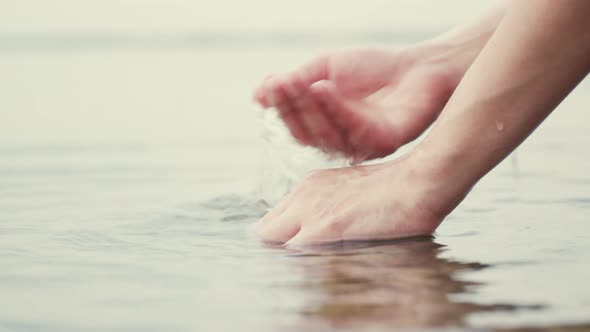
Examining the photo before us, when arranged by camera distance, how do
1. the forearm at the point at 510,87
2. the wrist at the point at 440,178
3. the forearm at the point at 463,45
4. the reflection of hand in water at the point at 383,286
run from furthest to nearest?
the forearm at the point at 463,45 → the wrist at the point at 440,178 → the forearm at the point at 510,87 → the reflection of hand in water at the point at 383,286

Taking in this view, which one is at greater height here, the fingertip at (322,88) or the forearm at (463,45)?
the forearm at (463,45)

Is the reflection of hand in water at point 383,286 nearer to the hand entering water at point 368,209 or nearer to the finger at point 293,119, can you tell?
the hand entering water at point 368,209

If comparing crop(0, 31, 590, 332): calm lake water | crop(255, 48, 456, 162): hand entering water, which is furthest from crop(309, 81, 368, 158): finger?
crop(0, 31, 590, 332): calm lake water

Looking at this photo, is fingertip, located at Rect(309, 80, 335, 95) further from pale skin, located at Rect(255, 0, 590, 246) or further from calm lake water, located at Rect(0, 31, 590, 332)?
calm lake water, located at Rect(0, 31, 590, 332)

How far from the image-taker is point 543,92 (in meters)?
1.81

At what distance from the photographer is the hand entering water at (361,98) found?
2.29 m

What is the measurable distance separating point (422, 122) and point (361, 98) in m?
0.18

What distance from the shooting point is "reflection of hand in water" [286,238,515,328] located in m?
1.40

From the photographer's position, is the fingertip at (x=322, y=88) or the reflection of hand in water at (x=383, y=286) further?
the fingertip at (x=322, y=88)

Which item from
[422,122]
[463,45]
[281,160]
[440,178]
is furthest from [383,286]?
[463,45]

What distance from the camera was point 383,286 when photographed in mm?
1601

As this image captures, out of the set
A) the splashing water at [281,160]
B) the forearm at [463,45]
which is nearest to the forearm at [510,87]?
the splashing water at [281,160]

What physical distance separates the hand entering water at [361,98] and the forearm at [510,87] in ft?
1.33

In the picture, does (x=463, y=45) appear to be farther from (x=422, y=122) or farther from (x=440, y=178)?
(x=440, y=178)
